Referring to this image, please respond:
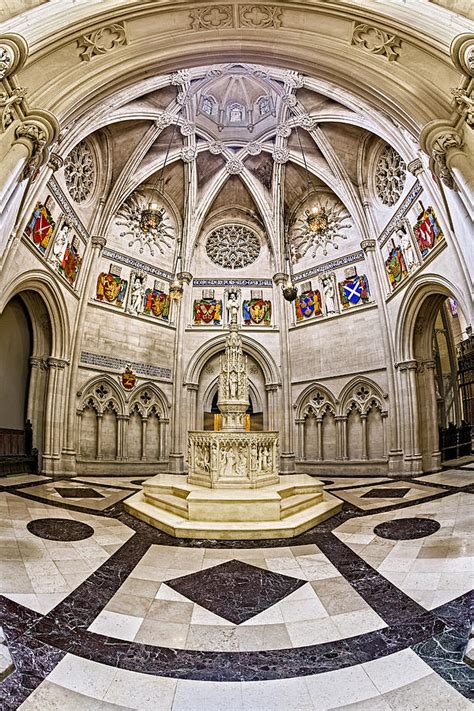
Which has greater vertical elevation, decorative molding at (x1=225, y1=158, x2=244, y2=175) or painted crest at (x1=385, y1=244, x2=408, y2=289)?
decorative molding at (x1=225, y1=158, x2=244, y2=175)

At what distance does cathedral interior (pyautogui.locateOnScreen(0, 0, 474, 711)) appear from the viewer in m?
2.95

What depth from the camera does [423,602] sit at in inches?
136

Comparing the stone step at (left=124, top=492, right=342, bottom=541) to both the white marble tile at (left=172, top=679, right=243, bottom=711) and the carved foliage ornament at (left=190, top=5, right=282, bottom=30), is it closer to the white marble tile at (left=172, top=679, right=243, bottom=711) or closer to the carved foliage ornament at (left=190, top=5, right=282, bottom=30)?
the white marble tile at (left=172, top=679, right=243, bottom=711)

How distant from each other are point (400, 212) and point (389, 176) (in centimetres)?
184

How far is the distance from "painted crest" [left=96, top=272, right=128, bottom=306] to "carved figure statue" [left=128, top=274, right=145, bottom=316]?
1.25ft

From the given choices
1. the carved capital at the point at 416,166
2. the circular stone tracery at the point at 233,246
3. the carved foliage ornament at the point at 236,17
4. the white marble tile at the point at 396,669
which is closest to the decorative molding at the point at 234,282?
the circular stone tracery at the point at 233,246

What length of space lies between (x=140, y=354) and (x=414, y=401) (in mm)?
10465

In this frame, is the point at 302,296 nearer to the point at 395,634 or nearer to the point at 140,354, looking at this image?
the point at 140,354

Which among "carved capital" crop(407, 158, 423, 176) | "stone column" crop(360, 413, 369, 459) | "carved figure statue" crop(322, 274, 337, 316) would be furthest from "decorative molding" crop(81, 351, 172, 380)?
"carved capital" crop(407, 158, 423, 176)

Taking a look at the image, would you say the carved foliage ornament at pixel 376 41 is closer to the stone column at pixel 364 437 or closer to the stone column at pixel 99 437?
the stone column at pixel 364 437

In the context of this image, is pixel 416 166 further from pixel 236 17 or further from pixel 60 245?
pixel 60 245

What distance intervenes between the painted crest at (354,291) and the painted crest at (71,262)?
33.3 ft

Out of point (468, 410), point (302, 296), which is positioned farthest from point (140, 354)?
point (468, 410)

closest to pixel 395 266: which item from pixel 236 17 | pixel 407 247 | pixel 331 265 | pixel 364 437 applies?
pixel 407 247
